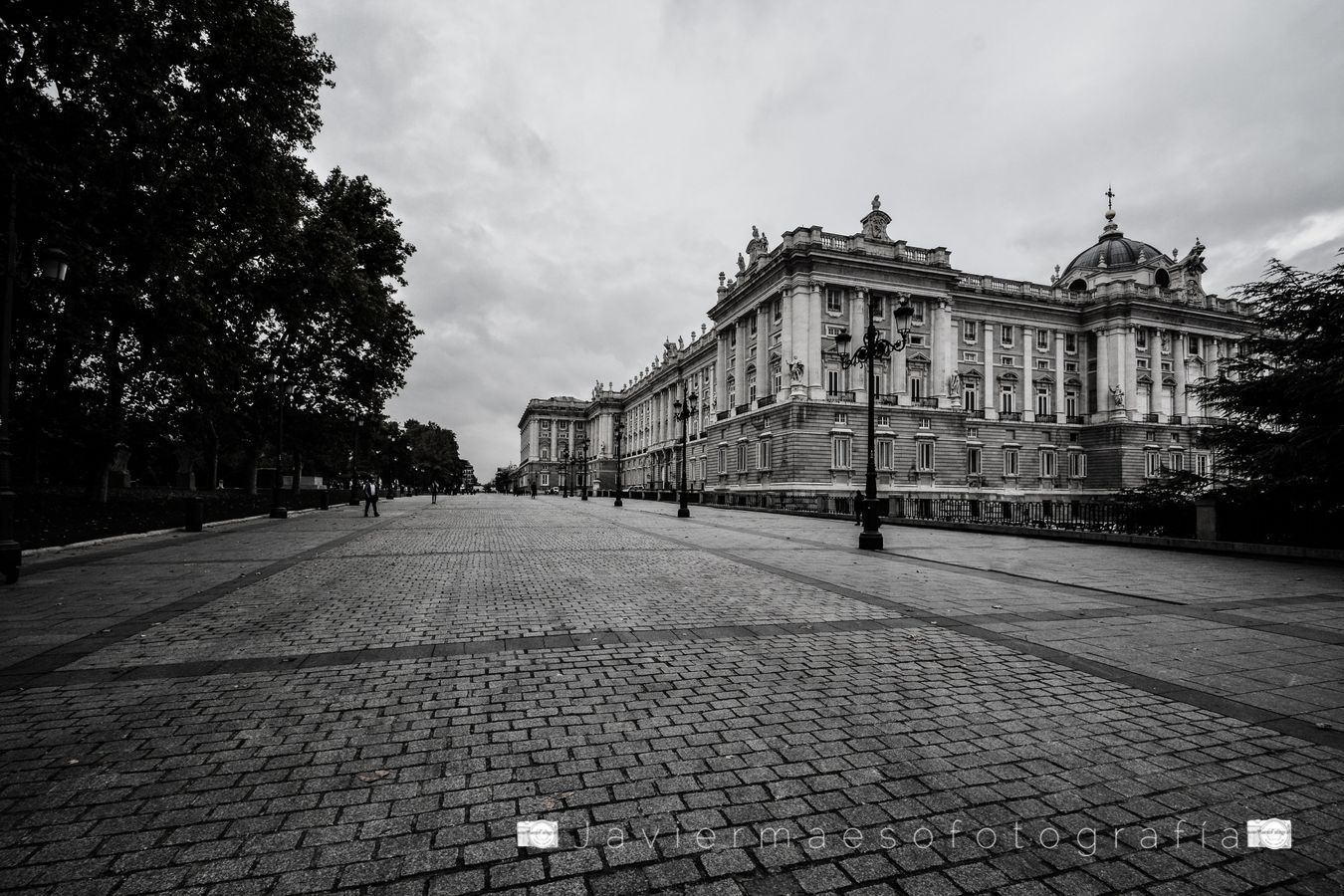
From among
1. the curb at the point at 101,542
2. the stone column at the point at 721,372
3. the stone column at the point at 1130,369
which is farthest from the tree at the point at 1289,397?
the stone column at the point at 1130,369

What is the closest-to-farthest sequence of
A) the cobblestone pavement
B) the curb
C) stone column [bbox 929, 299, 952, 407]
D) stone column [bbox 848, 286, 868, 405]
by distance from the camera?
the cobblestone pavement < the curb < stone column [bbox 848, 286, 868, 405] < stone column [bbox 929, 299, 952, 407]

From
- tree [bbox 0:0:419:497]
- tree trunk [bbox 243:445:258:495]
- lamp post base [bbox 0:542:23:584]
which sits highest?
tree [bbox 0:0:419:497]

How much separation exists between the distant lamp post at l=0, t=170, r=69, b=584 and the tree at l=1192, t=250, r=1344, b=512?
23873 millimetres

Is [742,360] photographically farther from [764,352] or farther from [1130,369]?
[1130,369]

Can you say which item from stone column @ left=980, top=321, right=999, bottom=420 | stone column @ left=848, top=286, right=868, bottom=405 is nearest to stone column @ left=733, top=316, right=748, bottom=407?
stone column @ left=848, top=286, right=868, bottom=405

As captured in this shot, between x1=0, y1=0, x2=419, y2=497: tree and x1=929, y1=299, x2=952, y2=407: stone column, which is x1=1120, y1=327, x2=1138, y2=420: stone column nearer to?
x1=929, y1=299, x2=952, y2=407: stone column

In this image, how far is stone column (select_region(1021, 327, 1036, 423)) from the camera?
56.2 meters

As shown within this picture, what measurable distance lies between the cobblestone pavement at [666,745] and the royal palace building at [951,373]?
31.4 meters

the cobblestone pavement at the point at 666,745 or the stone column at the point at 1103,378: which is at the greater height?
the stone column at the point at 1103,378

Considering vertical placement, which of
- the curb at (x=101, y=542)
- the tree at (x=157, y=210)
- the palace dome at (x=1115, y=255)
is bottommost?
the curb at (x=101, y=542)

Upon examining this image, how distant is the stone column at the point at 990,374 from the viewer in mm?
54750

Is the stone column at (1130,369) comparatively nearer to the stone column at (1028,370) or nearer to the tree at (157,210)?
the stone column at (1028,370)

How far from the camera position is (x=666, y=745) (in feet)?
11.4

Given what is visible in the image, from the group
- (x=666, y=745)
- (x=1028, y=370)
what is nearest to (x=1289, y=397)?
(x=666, y=745)
